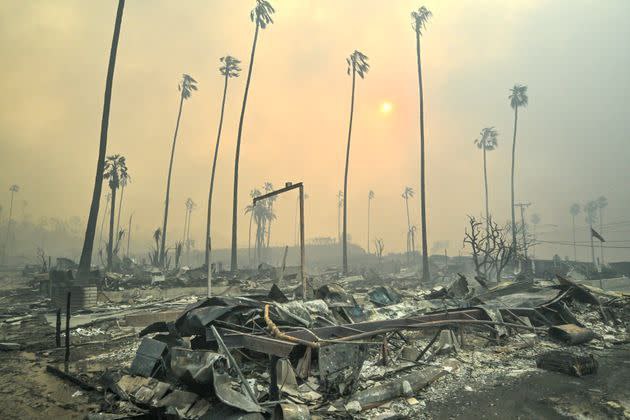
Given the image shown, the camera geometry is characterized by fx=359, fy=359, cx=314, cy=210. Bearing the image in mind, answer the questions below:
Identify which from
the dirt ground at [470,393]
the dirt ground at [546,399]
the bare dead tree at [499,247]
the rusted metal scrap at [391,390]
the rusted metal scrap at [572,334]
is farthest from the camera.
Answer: the bare dead tree at [499,247]

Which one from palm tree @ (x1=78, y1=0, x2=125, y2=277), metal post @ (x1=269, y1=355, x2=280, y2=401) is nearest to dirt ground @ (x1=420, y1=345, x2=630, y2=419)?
metal post @ (x1=269, y1=355, x2=280, y2=401)

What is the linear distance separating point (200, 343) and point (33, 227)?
172 m

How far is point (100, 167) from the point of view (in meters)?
20.8

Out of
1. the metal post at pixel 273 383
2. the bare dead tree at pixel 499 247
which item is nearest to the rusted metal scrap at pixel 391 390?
the metal post at pixel 273 383

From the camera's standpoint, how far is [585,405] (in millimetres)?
5148

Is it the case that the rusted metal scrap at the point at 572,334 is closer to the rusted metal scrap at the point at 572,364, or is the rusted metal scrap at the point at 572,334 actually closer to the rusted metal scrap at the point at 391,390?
the rusted metal scrap at the point at 572,364

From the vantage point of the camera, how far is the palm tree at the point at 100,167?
1919 centimetres

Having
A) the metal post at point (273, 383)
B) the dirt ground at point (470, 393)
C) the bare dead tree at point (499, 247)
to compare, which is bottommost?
the dirt ground at point (470, 393)

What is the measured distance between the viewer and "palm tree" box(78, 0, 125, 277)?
19.2 m

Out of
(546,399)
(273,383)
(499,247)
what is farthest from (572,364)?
(499,247)

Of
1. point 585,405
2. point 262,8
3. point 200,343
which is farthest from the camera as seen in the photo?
point 262,8

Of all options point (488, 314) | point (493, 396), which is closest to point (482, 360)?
point (488, 314)

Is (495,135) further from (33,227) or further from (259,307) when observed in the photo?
(33,227)

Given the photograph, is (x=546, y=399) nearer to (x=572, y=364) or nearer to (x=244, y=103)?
(x=572, y=364)
